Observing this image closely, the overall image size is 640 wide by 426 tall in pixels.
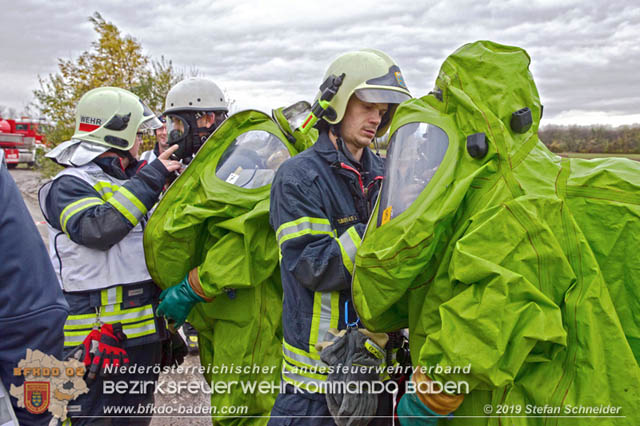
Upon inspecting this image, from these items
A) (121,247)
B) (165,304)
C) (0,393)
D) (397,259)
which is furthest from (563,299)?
(121,247)

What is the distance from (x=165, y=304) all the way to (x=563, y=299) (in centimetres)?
211

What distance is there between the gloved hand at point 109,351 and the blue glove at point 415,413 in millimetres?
1695

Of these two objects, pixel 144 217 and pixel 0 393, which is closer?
pixel 0 393

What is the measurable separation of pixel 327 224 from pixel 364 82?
73cm

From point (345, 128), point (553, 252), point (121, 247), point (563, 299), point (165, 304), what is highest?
point (345, 128)

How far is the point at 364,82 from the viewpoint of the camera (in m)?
2.39

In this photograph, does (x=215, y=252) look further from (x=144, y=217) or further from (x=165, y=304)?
(x=144, y=217)

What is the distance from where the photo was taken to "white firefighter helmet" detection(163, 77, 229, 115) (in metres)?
→ 3.20

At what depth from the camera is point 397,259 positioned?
1600 mm

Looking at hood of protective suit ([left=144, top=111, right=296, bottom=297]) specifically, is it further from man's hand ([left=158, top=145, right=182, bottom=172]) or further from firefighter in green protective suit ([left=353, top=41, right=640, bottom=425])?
firefighter in green protective suit ([left=353, top=41, right=640, bottom=425])

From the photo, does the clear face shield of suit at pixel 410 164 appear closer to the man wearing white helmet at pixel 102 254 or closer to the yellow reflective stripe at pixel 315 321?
the yellow reflective stripe at pixel 315 321

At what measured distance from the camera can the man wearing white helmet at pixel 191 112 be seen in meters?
3.20

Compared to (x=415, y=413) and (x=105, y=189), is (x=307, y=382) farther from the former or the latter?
(x=105, y=189)

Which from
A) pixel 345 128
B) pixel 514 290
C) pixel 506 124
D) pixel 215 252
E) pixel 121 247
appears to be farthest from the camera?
pixel 121 247
